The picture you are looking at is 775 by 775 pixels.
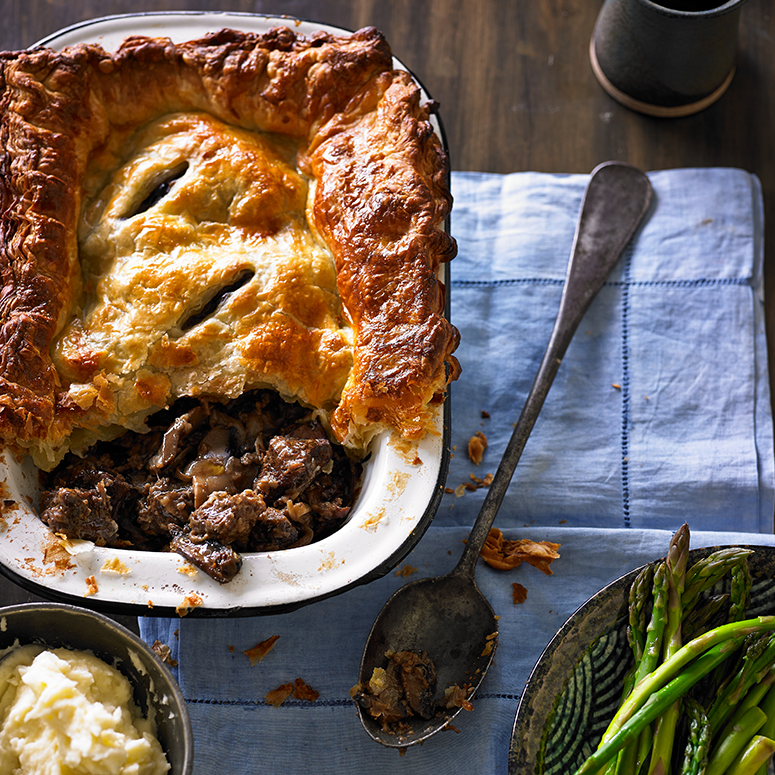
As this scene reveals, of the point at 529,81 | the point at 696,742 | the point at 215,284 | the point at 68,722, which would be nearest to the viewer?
the point at 68,722

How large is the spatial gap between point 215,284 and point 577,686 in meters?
1.69

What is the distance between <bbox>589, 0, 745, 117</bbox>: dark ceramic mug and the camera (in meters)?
3.05

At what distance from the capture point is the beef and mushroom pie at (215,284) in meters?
2.33

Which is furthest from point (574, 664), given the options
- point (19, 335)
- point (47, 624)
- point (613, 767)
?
point (19, 335)

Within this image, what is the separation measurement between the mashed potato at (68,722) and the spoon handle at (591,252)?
4.57 ft

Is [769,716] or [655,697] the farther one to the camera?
[769,716]

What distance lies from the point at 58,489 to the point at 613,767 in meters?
1.85

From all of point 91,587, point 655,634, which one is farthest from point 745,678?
point 91,587

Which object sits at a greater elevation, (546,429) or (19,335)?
(19,335)

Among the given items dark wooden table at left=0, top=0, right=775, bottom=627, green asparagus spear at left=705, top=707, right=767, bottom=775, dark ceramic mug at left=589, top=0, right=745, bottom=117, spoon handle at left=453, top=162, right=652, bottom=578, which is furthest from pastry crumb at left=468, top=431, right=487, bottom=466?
dark ceramic mug at left=589, top=0, right=745, bottom=117

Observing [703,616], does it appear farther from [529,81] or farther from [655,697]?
[529,81]

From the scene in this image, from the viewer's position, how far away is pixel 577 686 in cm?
246

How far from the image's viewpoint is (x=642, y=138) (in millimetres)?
3561

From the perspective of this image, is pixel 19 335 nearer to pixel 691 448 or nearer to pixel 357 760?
pixel 357 760
